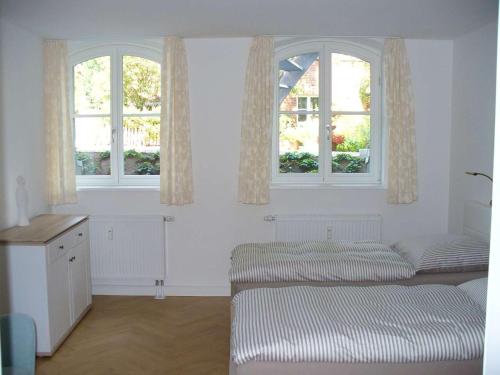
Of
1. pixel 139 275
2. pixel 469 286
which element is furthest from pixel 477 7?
pixel 139 275

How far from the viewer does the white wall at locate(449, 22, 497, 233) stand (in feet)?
→ 12.3

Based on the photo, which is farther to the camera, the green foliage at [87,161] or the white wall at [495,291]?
the green foliage at [87,161]

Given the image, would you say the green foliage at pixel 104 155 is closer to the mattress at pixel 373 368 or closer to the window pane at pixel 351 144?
the window pane at pixel 351 144

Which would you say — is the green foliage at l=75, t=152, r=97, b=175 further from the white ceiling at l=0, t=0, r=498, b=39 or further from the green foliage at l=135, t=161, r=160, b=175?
the white ceiling at l=0, t=0, r=498, b=39

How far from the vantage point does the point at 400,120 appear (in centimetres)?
433

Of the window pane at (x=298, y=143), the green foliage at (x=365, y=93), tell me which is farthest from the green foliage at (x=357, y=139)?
the window pane at (x=298, y=143)

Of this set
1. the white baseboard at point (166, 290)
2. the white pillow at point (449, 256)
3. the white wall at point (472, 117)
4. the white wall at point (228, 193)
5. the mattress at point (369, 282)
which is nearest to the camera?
the mattress at point (369, 282)

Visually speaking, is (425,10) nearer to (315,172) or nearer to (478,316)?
(315,172)

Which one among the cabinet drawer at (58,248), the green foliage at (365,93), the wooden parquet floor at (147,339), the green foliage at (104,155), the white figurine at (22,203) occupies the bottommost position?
the wooden parquet floor at (147,339)

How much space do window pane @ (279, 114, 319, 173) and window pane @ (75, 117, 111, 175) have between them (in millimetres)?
1755

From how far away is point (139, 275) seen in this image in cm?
455

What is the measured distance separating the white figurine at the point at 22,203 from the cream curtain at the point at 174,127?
3.79ft

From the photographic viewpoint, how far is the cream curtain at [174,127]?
4301 mm

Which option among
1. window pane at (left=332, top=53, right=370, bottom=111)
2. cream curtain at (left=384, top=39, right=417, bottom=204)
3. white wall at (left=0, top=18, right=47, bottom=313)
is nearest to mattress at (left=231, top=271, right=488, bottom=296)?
cream curtain at (left=384, top=39, right=417, bottom=204)
